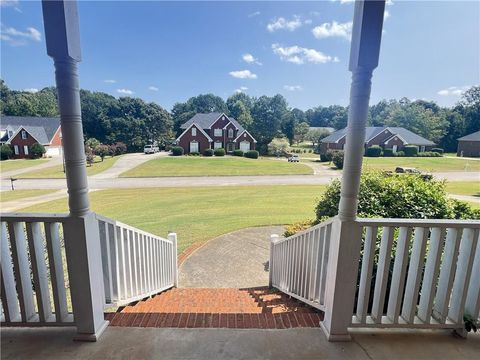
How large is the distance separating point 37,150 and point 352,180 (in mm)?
37457

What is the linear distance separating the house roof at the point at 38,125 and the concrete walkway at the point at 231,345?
36.0m

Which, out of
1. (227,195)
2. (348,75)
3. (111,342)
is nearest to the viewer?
(348,75)

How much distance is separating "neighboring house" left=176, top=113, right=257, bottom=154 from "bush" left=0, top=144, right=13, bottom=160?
62.7ft

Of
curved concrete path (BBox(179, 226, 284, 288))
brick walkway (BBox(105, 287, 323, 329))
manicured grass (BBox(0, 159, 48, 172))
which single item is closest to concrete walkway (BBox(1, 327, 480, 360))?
brick walkway (BBox(105, 287, 323, 329))

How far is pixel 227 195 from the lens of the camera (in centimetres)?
1416

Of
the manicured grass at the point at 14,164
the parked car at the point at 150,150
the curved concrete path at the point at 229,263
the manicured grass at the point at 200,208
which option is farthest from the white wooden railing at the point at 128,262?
the parked car at the point at 150,150

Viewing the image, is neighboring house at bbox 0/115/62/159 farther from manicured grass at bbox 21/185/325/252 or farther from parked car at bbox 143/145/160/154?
manicured grass at bbox 21/185/325/252

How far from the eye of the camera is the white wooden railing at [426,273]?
1.98 metres

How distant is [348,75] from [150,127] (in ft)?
145

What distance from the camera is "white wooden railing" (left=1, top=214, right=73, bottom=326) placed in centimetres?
196

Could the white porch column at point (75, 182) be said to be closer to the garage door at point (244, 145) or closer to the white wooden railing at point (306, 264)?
the white wooden railing at point (306, 264)

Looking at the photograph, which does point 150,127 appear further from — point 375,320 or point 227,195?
point 375,320

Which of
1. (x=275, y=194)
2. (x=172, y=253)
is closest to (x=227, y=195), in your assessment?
(x=275, y=194)

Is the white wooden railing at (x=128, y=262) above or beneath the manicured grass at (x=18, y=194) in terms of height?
above
